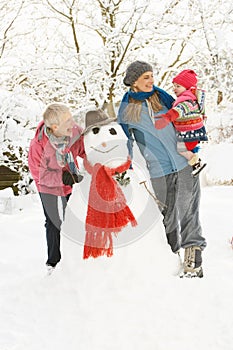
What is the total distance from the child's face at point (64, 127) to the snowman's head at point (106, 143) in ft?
0.78

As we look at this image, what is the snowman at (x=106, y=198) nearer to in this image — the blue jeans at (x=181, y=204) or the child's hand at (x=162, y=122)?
the blue jeans at (x=181, y=204)

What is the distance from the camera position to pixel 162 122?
3.33 m

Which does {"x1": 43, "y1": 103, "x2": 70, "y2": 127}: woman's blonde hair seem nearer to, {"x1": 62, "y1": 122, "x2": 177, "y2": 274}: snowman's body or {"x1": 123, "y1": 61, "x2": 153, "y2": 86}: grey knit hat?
{"x1": 62, "y1": 122, "x2": 177, "y2": 274}: snowman's body

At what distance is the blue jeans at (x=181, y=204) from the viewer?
3459mm

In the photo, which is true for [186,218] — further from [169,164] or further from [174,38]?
[174,38]

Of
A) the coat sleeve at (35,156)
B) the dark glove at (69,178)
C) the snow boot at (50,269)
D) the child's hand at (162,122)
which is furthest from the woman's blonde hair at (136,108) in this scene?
the snow boot at (50,269)

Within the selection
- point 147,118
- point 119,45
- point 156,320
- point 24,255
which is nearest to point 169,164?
point 147,118

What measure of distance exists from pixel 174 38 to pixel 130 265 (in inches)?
247

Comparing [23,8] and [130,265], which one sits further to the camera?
[23,8]

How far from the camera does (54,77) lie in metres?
8.30

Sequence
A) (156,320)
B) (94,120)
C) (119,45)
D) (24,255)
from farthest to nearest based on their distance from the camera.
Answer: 1. (119,45)
2. (24,255)
3. (94,120)
4. (156,320)

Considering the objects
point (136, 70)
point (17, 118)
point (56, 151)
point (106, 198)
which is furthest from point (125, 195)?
point (17, 118)

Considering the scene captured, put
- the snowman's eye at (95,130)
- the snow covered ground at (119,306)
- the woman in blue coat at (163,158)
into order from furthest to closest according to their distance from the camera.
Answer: the woman in blue coat at (163,158) < the snowman's eye at (95,130) < the snow covered ground at (119,306)

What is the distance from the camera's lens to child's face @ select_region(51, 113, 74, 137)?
11.6 ft
